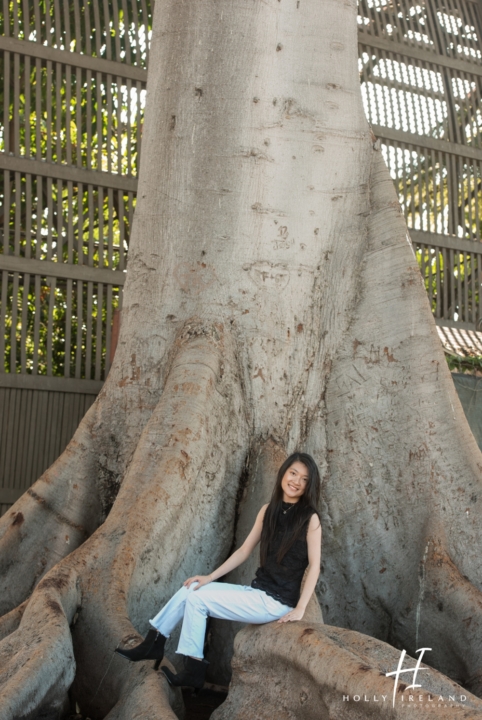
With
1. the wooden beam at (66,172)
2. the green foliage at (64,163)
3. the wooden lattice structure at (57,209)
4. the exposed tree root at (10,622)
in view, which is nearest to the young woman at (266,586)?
the exposed tree root at (10,622)

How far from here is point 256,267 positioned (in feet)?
13.7

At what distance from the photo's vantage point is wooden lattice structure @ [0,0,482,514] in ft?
21.2

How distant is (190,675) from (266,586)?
401 mm

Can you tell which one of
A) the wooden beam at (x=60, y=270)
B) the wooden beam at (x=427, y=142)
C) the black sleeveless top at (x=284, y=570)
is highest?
the wooden beam at (x=427, y=142)

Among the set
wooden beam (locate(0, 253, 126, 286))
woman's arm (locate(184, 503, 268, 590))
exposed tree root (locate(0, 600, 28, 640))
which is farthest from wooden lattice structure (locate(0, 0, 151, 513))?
woman's arm (locate(184, 503, 268, 590))

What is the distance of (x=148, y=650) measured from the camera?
2.99 meters

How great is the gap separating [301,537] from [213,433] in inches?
32.7

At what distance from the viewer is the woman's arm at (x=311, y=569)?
2.97 m

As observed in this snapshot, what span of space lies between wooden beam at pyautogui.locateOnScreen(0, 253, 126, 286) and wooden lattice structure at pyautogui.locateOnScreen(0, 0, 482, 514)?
0.04 ft

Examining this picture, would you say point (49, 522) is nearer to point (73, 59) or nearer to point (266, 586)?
point (266, 586)

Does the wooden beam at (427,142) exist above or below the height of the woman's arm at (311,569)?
above

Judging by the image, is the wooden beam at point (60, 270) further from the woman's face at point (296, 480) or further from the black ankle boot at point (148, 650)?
the black ankle boot at point (148, 650)

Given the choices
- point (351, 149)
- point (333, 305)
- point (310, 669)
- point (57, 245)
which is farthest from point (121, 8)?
point (310, 669)

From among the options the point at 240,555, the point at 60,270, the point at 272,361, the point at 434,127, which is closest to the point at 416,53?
the point at 434,127
